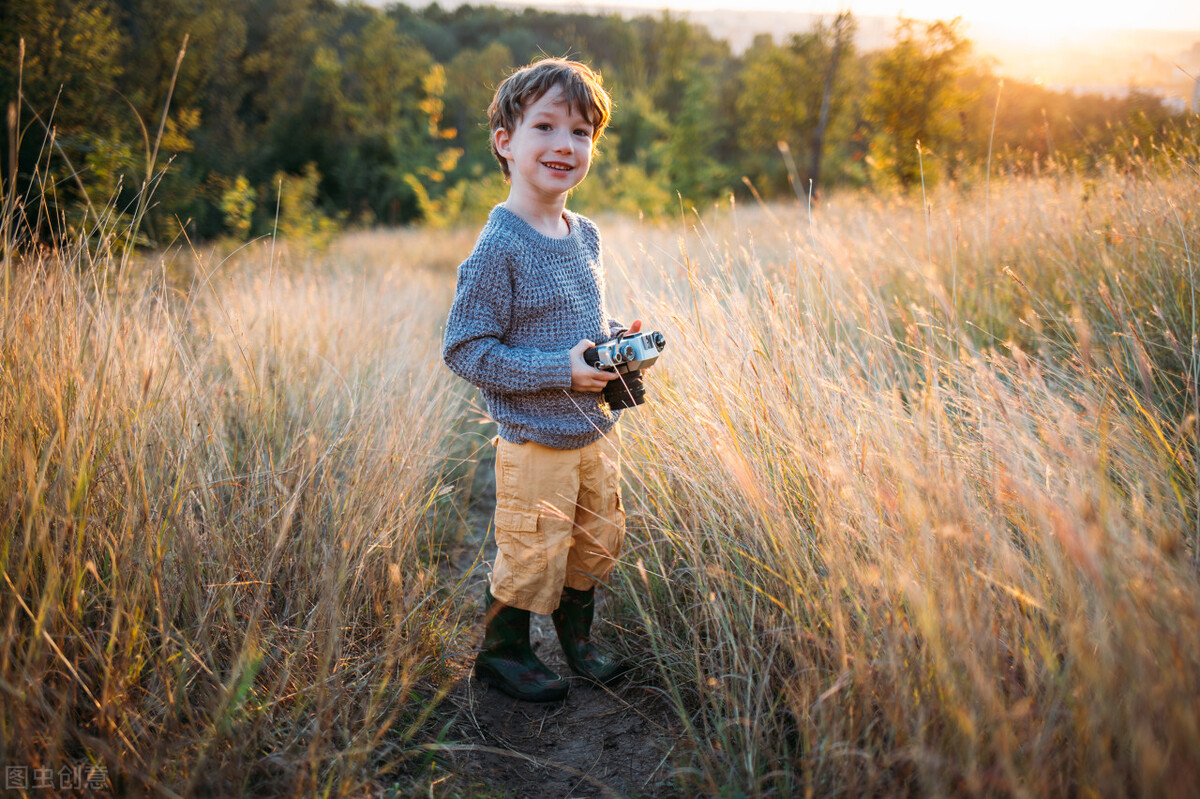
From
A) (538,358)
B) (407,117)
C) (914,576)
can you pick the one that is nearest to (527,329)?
(538,358)

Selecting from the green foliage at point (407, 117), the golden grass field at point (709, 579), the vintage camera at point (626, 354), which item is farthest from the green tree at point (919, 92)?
the vintage camera at point (626, 354)

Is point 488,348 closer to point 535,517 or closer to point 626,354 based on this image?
point 626,354

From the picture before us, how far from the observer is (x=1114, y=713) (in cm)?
98

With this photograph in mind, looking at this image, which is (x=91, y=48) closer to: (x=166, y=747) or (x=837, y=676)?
(x=166, y=747)

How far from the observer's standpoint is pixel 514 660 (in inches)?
75.8

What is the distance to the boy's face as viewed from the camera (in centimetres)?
174

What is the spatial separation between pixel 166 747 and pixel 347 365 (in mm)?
2255

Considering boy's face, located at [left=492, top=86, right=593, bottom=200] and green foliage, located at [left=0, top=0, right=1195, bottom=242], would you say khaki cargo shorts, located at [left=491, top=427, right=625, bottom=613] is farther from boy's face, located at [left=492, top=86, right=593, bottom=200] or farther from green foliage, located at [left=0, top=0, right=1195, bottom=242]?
green foliage, located at [left=0, top=0, right=1195, bottom=242]

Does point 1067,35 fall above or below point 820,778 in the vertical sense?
above

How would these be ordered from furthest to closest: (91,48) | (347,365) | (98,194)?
(91,48) → (98,194) → (347,365)

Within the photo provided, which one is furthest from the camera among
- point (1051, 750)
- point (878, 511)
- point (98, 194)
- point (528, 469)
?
point (98, 194)

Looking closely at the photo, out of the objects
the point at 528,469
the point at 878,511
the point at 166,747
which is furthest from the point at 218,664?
the point at 878,511

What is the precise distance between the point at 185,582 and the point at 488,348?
97 cm

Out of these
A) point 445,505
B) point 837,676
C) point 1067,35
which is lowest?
point 445,505
